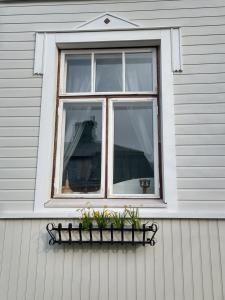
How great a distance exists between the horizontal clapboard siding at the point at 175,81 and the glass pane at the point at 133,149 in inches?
12.2

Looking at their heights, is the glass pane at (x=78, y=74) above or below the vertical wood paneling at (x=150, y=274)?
above

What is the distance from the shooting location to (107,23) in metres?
3.98

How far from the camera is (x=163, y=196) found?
3.47 m

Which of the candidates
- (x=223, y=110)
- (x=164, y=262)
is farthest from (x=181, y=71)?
(x=164, y=262)

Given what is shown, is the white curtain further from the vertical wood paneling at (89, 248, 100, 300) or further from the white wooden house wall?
the vertical wood paneling at (89, 248, 100, 300)

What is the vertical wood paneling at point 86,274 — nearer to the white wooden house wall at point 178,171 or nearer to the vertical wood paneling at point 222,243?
the white wooden house wall at point 178,171

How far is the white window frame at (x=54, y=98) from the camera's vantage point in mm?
3451

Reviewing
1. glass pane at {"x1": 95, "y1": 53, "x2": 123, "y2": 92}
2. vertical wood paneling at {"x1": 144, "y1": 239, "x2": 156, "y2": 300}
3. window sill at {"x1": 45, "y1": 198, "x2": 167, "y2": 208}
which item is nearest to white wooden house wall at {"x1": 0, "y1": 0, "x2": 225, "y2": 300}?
vertical wood paneling at {"x1": 144, "y1": 239, "x2": 156, "y2": 300}

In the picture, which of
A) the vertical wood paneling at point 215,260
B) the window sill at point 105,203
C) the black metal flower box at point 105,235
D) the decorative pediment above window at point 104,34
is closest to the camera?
the vertical wood paneling at point 215,260

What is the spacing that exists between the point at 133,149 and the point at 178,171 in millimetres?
514

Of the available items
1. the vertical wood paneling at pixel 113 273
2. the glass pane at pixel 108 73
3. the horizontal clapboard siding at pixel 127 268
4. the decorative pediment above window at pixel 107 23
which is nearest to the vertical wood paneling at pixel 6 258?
the horizontal clapboard siding at pixel 127 268

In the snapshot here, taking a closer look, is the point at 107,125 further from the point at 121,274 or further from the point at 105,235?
the point at 121,274

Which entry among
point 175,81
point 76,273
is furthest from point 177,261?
point 175,81

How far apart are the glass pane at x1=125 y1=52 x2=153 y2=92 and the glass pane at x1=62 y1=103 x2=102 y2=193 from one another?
405 millimetres
